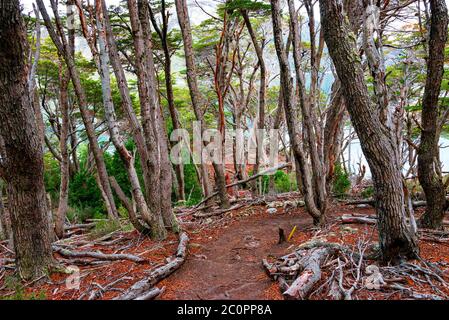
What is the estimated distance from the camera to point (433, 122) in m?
3.73

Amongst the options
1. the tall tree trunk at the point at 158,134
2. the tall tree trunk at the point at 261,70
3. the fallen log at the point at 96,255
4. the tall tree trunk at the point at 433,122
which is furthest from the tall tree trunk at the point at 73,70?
the tall tree trunk at the point at 433,122

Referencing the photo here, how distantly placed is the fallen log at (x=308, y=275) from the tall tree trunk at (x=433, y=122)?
1576mm

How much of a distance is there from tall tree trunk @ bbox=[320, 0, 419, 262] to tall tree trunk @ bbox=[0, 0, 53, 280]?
2626 millimetres

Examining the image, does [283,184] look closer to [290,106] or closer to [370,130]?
[290,106]

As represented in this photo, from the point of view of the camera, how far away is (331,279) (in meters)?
2.83

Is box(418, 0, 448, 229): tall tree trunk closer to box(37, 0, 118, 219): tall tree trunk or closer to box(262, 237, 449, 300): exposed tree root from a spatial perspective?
box(262, 237, 449, 300): exposed tree root

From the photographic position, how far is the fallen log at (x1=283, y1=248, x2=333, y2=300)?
103 inches

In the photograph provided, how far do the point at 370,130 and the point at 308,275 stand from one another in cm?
138

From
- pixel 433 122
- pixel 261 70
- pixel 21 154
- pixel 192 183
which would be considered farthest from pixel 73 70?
pixel 192 183

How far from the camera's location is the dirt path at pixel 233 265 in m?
3.02

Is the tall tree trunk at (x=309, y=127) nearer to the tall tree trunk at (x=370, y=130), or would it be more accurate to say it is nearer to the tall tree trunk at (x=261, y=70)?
the tall tree trunk at (x=370, y=130)

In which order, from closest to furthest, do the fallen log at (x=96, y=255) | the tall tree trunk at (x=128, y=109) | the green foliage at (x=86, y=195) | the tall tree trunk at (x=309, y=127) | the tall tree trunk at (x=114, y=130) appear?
the fallen log at (x=96, y=255) → the tall tree trunk at (x=114, y=130) → the tall tree trunk at (x=128, y=109) → the tall tree trunk at (x=309, y=127) → the green foliage at (x=86, y=195)

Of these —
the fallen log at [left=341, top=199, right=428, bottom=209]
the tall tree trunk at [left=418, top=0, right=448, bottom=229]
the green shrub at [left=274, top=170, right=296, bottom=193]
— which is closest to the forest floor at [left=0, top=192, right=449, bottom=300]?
the fallen log at [left=341, top=199, right=428, bottom=209]
